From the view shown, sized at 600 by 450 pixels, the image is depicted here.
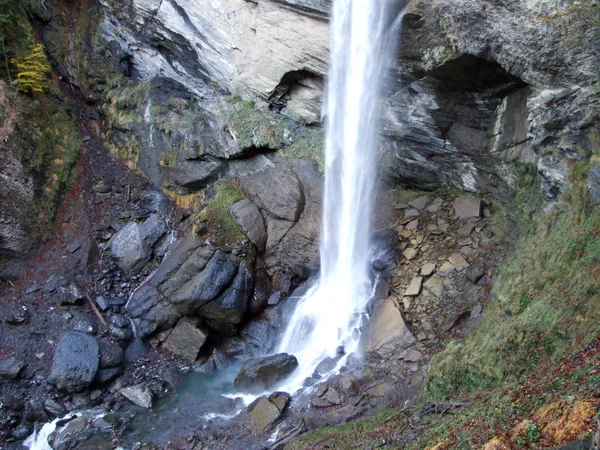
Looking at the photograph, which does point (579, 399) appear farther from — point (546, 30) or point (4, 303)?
point (4, 303)

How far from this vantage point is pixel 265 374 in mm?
11305

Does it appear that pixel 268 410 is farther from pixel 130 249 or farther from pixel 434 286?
pixel 130 249

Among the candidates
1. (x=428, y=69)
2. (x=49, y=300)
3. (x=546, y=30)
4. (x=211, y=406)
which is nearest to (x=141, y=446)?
(x=211, y=406)

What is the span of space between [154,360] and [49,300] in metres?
3.46

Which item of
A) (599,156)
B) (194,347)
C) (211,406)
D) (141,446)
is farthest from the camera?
(194,347)

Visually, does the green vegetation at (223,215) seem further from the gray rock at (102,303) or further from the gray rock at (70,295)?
the gray rock at (70,295)

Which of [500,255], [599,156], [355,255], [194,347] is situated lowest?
[194,347]

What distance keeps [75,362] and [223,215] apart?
543cm

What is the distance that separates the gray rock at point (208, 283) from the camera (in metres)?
12.8

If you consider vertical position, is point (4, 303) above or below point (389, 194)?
below

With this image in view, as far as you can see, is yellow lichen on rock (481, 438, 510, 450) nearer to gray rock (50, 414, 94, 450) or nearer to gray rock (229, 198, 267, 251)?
gray rock (50, 414, 94, 450)

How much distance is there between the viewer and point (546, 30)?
8680 mm

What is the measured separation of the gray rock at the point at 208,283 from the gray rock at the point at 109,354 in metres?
1.85

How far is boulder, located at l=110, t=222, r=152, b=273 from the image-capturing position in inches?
570
